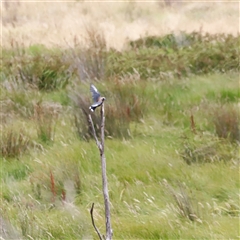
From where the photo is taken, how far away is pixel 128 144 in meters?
4.61

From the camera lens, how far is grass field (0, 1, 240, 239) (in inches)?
125

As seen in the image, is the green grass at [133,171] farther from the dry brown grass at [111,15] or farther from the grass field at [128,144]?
the dry brown grass at [111,15]

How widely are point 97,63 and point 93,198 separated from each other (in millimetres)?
3920

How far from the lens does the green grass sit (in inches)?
122

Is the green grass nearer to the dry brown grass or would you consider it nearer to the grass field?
the grass field

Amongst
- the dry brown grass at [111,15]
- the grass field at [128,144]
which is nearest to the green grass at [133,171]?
the grass field at [128,144]

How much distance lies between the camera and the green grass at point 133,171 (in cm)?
309

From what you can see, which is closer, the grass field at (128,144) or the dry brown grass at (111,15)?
the grass field at (128,144)

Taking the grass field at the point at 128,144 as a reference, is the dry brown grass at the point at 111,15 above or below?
below

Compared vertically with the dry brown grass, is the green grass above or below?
above

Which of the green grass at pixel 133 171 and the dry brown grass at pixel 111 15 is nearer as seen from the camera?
the green grass at pixel 133 171

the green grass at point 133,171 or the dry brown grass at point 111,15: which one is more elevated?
the green grass at point 133,171

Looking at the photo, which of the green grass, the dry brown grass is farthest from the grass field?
the dry brown grass

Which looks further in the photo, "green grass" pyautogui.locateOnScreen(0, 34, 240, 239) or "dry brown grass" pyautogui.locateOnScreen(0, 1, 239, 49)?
"dry brown grass" pyautogui.locateOnScreen(0, 1, 239, 49)
